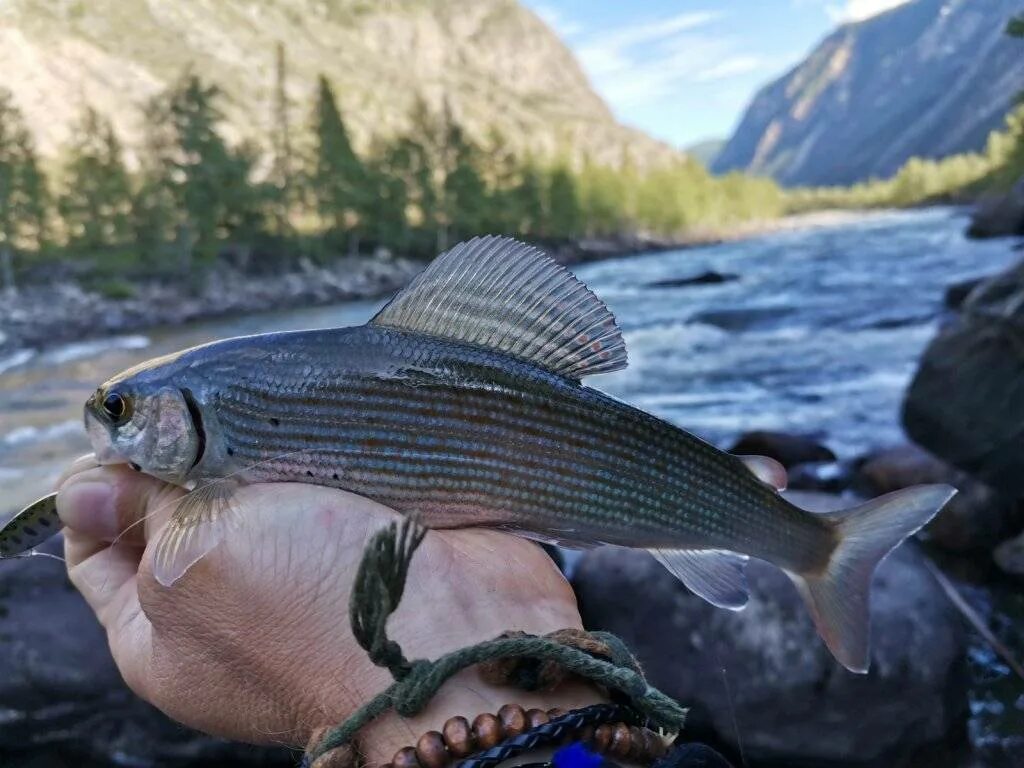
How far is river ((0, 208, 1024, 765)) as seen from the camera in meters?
13.1

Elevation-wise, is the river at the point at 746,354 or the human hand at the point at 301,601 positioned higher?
the human hand at the point at 301,601

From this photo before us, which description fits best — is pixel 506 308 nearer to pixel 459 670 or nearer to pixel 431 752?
pixel 459 670

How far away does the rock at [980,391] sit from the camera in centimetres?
870

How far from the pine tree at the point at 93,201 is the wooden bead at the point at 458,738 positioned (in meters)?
50.8

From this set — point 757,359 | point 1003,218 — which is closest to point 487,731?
point 757,359

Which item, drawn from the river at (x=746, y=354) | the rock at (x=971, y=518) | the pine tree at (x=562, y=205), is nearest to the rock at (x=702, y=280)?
the river at (x=746, y=354)

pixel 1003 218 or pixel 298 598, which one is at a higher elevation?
pixel 1003 218

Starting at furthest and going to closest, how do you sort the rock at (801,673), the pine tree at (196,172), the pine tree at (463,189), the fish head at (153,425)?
1. the pine tree at (463,189)
2. the pine tree at (196,172)
3. the rock at (801,673)
4. the fish head at (153,425)

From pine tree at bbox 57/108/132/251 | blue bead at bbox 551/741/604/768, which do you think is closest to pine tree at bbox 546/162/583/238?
pine tree at bbox 57/108/132/251

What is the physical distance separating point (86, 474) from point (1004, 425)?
952cm

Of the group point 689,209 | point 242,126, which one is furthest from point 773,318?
point 242,126

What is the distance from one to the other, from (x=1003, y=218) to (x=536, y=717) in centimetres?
4437

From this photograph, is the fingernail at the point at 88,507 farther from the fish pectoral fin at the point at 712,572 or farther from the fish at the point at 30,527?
the fish pectoral fin at the point at 712,572

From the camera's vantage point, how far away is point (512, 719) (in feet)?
4.86
